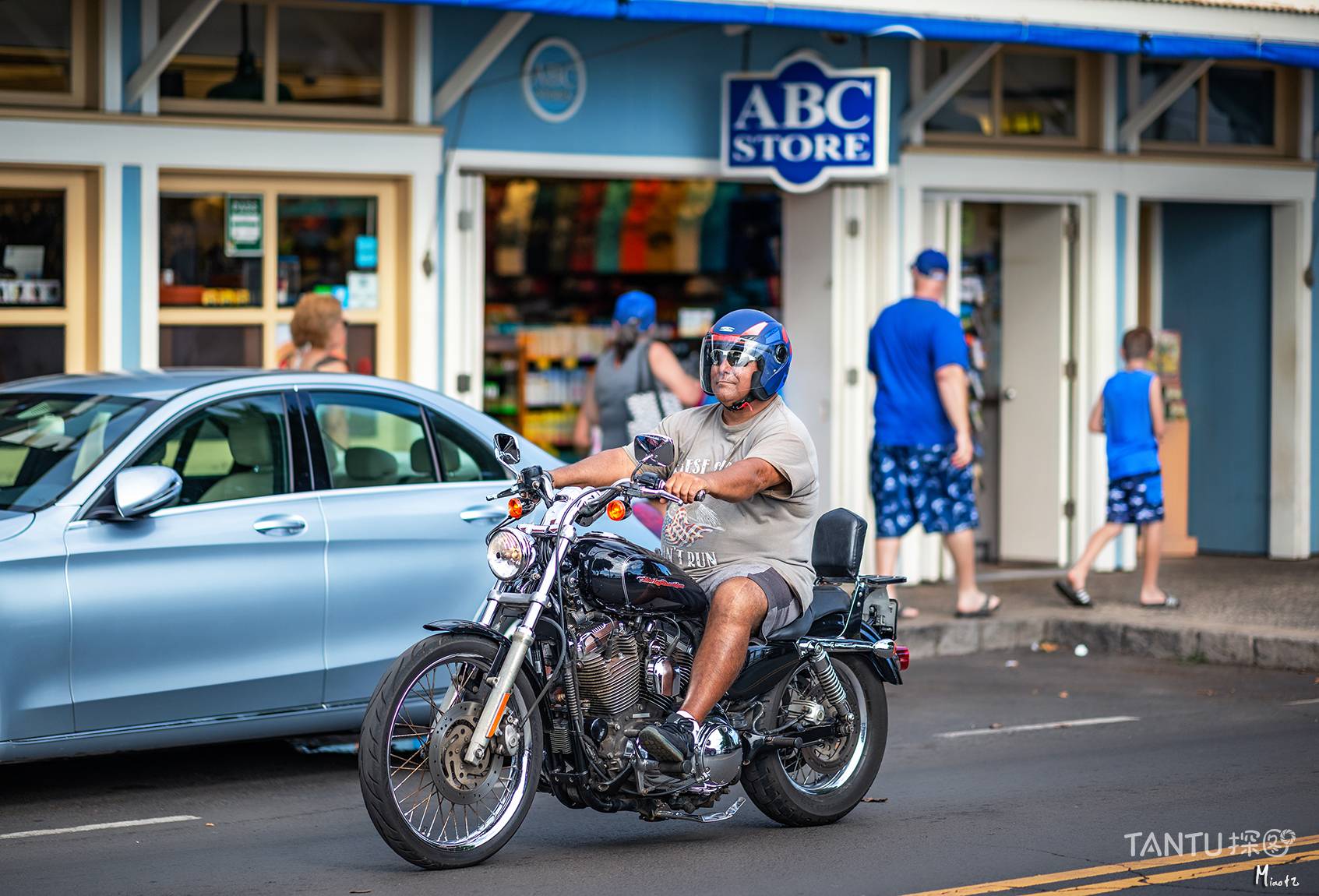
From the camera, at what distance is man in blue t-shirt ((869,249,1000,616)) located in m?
11.0

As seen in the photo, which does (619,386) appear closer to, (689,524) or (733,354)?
(689,524)

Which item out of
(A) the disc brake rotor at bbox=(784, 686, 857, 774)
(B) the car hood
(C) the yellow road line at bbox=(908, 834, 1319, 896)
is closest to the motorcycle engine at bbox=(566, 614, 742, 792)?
(A) the disc brake rotor at bbox=(784, 686, 857, 774)

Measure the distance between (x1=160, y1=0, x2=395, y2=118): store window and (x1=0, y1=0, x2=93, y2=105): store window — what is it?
0.47 m

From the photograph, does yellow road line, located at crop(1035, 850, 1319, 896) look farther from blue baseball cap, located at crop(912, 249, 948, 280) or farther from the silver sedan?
blue baseball cap, located at crop(912, 249, 948, 280)

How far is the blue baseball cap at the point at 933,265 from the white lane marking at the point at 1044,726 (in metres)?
3.10

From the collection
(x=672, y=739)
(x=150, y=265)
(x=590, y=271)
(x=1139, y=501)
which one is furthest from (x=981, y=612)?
(x=672, y=739)

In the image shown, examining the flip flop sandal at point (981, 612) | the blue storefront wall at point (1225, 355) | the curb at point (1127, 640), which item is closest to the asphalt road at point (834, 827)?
the curb at point (1127, 640)

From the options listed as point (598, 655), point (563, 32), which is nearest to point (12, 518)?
point (598, 655)

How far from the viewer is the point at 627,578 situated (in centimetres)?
599

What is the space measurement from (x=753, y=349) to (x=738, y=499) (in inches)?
21.6

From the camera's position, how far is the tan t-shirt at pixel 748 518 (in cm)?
634

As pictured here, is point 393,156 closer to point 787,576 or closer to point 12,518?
point 12,518

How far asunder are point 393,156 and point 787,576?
593 centimetres

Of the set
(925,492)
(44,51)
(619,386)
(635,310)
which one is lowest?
(925,492)
